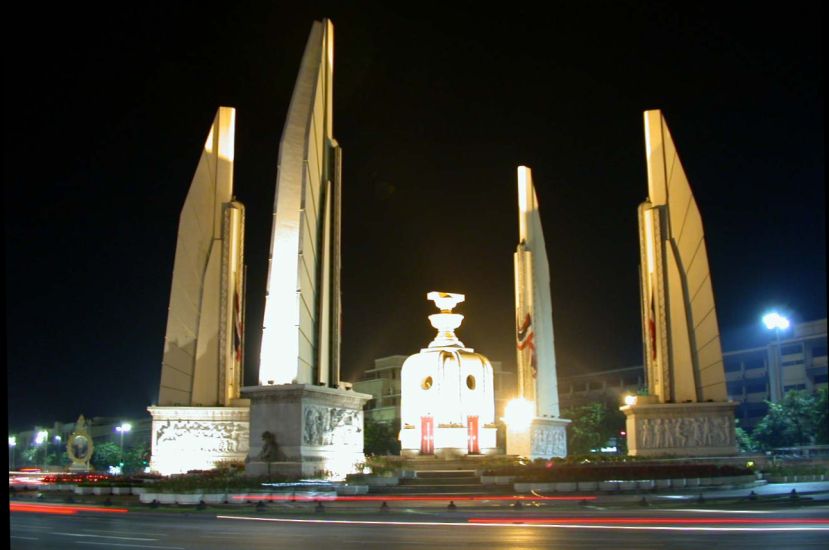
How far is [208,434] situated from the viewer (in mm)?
26922

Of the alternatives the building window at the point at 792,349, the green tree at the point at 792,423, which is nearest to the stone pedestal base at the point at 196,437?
the green tree at the point at 792,423

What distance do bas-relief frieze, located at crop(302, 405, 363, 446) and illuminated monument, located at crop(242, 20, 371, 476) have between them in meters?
0.03

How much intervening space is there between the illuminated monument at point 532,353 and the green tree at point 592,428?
18.3 meters

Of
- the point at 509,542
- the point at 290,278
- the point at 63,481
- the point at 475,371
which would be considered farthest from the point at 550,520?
the point at 475,371

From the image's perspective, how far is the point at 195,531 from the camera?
12094mm

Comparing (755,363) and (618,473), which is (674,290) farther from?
(755,363)

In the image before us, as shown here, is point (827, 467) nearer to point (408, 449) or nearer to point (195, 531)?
point (408, 449)

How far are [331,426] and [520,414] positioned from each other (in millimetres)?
11751

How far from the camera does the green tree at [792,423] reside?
45.5m

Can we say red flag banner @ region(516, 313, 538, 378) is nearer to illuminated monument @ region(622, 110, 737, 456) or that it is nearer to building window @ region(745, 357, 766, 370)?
illuminated monument @ region(622, 110, 737, 456)

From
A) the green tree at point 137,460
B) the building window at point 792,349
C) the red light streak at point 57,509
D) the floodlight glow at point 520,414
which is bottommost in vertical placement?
the green tree at point 137,460

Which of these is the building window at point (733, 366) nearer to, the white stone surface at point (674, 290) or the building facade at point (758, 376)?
the building facade at point (758, 376)

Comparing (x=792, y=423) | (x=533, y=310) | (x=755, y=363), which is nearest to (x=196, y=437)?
(x=533, y=310)

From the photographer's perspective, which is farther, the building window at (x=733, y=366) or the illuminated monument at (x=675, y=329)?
the building window at (x=733, y=366)
